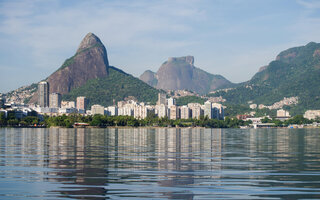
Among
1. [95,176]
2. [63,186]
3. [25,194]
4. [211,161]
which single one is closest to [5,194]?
[25,194]

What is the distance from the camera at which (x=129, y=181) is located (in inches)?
843

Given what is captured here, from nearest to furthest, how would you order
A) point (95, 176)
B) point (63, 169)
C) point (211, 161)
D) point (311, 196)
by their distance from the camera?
point (311, 196) → point (95, 176) → point (63, 169) → point (211, 161)

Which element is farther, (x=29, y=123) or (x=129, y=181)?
(x=29, y=123)

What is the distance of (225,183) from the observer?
826 inches

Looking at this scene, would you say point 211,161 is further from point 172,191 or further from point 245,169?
point 172,191

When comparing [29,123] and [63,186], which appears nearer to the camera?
[63,186]

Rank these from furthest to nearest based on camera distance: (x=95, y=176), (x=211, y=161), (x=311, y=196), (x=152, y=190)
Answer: (x=211, y=161) → (x=95, y=176) → (x=152, y=190) → (x=311, y=196)

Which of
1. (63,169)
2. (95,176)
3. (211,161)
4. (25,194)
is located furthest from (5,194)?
(211,161)

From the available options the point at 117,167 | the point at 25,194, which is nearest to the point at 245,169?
the point at 117,167

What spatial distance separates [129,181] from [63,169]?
237 inches

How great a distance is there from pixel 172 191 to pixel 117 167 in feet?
29.7

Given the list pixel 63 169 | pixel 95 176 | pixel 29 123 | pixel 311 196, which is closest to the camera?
pixel 311 196

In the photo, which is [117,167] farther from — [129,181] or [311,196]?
[311,196]

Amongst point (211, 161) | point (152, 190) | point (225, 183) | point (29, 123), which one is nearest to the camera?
point (152, 190)
